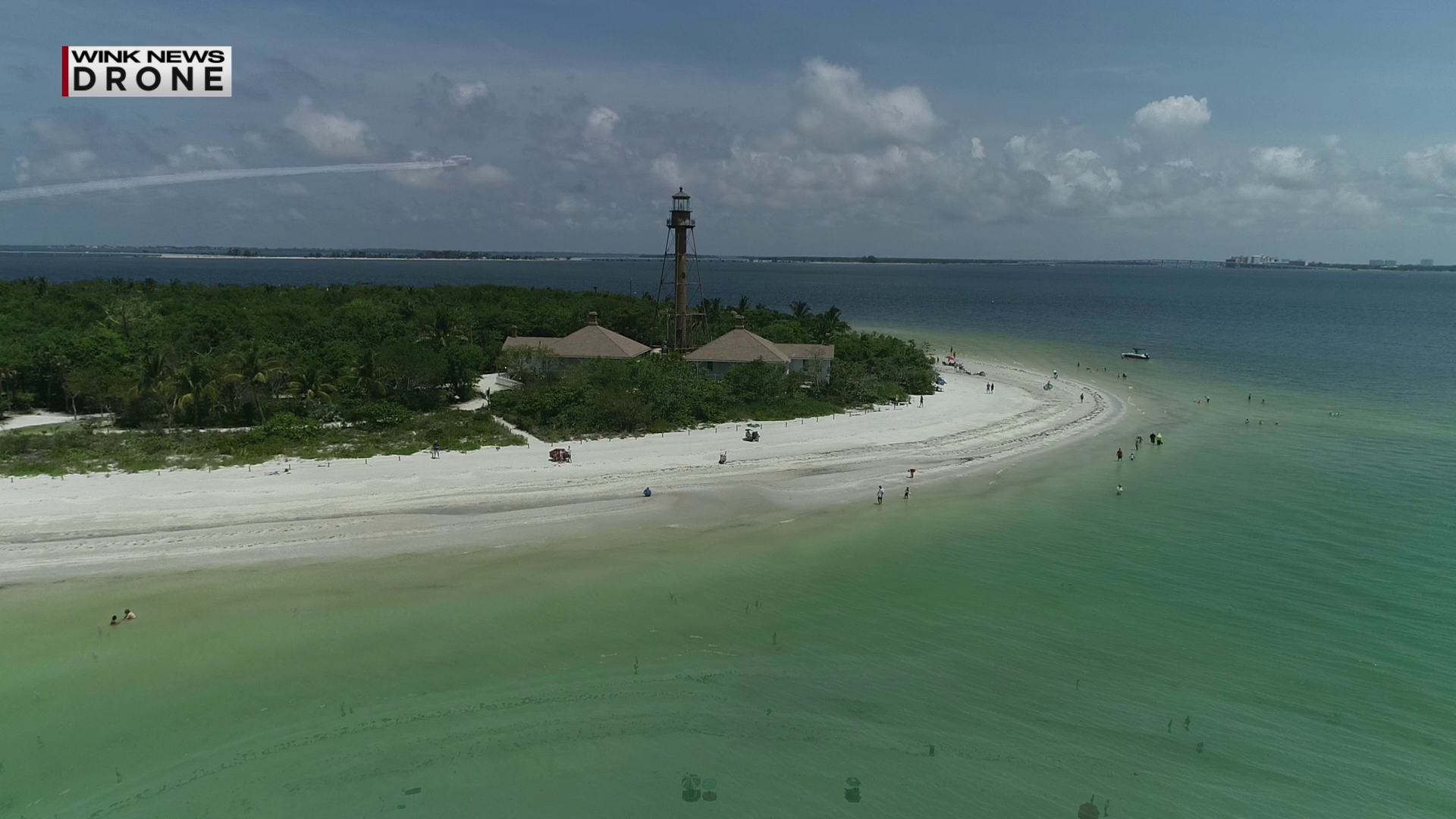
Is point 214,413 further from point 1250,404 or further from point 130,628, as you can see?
point 1250,404

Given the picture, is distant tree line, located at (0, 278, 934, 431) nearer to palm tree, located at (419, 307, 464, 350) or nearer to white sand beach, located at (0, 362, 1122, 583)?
palm tree, located at (419, 307, 464, 350)

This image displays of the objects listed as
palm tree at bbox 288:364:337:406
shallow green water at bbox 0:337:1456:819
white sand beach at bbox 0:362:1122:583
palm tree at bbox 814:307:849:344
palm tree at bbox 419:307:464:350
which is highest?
palm tree at bbox 814:307:849:344

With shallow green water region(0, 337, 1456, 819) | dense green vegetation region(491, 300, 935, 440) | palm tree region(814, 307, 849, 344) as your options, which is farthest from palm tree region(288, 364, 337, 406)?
palm tree region(814, 307, 849, 344)

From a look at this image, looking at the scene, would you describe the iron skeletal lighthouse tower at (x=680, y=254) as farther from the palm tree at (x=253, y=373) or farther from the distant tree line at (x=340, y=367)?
the palm tree at (x=253, y=373)

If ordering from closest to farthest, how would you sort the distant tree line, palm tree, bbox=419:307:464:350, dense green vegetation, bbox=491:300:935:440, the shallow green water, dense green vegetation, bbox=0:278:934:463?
the shallow green water → dense green vegetation, bbox=0:278:934:463 → the distant tree line → dense green vegetation, bbox=491:300:935:440 → palm tree, bbox=419:307:464:350

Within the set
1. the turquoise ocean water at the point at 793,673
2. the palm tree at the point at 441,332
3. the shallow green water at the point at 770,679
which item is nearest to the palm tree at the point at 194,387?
the palm tree at the point at 441,332

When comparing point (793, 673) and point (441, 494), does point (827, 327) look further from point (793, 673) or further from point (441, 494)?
point (793, 673)

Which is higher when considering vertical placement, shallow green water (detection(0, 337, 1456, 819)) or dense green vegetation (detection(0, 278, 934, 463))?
dense green vegetation (detection(0, 278, 934, 463))
